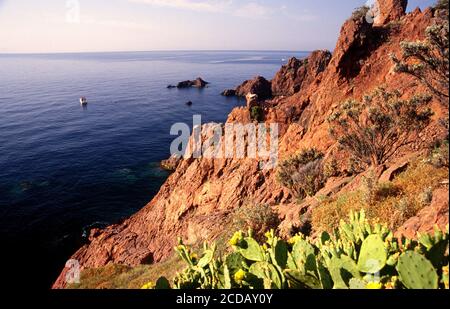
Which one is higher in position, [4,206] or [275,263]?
[275,263]

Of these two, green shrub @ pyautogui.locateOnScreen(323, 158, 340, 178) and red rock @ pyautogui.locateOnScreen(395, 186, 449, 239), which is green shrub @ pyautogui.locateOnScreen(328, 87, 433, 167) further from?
red rock @ pyautogui.locateOnScreen(395, 186, 449, 239)

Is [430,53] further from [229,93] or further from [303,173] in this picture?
[229,93]

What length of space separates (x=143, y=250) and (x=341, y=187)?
59.3 feet

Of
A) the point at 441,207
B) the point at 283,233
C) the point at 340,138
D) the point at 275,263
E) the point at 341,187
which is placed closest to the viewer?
the point at 275,263

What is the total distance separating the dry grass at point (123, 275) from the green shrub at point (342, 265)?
9117 millimetres

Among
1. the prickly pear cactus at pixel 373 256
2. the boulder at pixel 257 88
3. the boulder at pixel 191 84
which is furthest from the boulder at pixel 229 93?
the prickly pear cactus at pixel 373 256

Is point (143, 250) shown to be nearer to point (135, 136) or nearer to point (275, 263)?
point (275, 263)

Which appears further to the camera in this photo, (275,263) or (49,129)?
(49,129)

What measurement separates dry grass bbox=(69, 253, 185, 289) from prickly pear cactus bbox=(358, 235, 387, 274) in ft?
35.8

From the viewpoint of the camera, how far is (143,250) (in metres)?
25.7

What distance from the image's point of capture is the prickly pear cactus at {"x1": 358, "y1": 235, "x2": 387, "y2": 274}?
3.90 metres

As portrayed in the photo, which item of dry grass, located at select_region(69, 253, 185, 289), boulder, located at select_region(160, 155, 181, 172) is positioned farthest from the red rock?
boulder, located at select_region(160, 155, 181, 172)

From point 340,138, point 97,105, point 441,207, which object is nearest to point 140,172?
point 340,138

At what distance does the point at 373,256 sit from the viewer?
13.3ft
